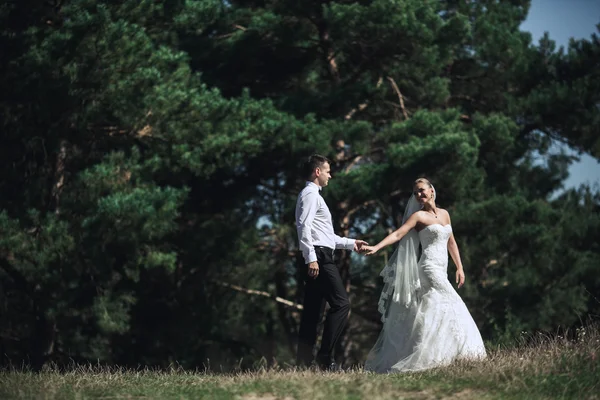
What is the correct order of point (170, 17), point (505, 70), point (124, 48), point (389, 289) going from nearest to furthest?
point (389, 289)
point (124, 48)
point (170, 17)
point (505, 70)

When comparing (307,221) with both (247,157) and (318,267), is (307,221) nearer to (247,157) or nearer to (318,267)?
(318,267)

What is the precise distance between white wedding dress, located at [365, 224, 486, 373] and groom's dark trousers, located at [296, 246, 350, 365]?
2.31ft

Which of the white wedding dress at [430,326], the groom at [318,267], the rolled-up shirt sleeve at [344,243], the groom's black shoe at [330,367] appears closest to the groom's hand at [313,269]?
the groom at [318,267]

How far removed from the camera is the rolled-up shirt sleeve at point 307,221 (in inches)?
325

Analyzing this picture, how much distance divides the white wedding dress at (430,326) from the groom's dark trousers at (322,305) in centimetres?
70

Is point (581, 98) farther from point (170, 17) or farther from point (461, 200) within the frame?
point (170, 17)

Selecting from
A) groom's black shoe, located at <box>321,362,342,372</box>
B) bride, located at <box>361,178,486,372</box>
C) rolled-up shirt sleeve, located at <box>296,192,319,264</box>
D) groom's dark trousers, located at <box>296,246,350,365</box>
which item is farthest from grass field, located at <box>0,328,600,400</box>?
rolled-up shirt sleeve, located at <box>296,192,319,264</box>

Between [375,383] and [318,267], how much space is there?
63.4 inches

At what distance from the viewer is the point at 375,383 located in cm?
700

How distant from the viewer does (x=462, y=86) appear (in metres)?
23.0

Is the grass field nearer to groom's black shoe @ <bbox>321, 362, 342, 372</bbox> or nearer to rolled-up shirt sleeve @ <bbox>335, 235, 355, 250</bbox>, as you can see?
groom's black shoe @ <bbox>321, 362, 342, 372</bbox>

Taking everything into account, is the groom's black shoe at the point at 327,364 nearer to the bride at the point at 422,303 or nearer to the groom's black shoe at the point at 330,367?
the groom's black shoe at the point at 330,367

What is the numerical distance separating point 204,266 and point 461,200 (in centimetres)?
576

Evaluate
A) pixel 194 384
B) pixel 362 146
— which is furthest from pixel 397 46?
pixel 194 384
